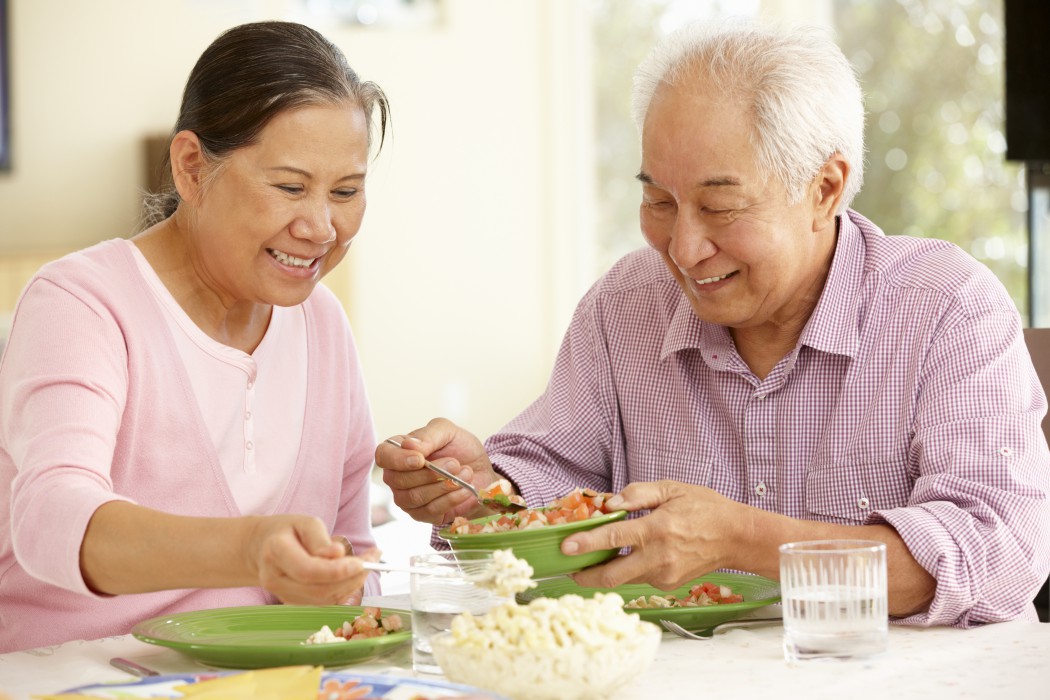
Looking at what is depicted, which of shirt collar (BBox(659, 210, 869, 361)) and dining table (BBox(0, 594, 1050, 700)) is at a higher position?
shirt collar (BBox(659, 210, 869, 361))

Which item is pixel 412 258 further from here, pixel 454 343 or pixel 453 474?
pixel 453 474

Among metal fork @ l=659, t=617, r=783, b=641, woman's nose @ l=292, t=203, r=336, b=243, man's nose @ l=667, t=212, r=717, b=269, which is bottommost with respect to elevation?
metal fork @ l=659, t=617, r=783, b=641

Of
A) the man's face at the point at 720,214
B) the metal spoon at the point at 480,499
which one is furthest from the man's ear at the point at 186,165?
the man's face at the point at 720,214

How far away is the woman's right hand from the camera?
1.76 meters

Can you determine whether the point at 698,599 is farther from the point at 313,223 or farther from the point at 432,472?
the point at 313,223

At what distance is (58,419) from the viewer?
1.39 meters

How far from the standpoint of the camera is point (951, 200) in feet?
16.9

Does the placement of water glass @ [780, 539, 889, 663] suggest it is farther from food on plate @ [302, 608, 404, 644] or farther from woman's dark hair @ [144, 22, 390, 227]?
woman's dark hair @ [144, 22, 390, 227]

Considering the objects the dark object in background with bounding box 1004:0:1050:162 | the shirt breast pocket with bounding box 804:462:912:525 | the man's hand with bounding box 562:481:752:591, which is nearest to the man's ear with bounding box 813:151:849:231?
the shirt breast pocket with bounding box 804:462:912:525

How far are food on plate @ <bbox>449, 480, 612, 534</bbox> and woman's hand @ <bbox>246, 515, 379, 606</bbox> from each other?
0.26 meters

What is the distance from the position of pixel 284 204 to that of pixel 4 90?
3817mm

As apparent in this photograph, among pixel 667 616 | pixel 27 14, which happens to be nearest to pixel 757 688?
pixel 667 616

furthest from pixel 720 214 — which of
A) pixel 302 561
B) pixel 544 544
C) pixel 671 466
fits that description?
pixel 302 561

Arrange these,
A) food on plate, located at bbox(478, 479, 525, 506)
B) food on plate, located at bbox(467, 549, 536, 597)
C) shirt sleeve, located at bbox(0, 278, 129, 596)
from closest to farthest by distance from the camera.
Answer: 1. food on plate, located at bbox(467, 549, 536, 597)
2. shirt sleeve, located at bbox(0, 278, 129, 596)
3. food on plate, located at bbox(478, 479, 525, 506)
